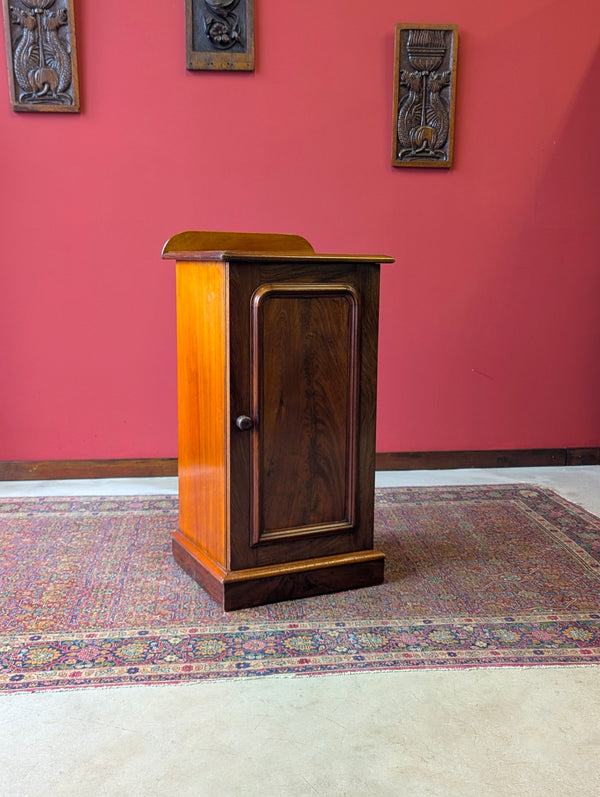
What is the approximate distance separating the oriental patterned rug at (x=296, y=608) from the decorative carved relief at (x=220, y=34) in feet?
6.46

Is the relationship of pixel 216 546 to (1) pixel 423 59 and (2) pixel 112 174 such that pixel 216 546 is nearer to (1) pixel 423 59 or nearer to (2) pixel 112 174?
(2) pixel 112 174

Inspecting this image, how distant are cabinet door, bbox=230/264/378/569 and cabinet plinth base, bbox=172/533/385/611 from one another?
0.11 feet

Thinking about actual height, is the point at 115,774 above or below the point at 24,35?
below

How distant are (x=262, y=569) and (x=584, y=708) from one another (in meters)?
0.93

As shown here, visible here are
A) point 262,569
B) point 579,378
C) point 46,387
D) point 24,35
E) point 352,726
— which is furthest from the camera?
point 579,378

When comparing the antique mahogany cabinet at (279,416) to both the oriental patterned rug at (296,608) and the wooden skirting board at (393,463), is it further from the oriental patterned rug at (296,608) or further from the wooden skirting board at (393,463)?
the wooden skirting board at (393,463)

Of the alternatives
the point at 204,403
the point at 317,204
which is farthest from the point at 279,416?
the point at 317,204

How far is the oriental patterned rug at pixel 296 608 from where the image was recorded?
2.02 m

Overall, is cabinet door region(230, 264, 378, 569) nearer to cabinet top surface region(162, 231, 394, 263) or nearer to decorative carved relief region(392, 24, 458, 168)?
cabinet top surface region(162, 231, 394, 263)

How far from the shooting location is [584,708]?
1.82 meters

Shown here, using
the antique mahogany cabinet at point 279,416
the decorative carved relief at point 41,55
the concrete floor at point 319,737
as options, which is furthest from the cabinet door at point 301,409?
the decorative carved relief at point 41,55

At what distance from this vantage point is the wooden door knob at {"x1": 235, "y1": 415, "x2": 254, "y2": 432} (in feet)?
7.33

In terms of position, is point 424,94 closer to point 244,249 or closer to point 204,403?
point 244,249

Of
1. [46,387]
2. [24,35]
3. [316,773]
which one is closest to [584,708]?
[316,773]
